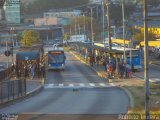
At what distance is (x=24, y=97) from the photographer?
33.2 meters

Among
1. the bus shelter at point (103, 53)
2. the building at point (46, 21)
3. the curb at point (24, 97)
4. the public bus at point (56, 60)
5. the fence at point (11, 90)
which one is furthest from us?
the building at point (46, 21)

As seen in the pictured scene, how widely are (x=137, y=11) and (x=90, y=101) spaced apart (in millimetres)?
151878

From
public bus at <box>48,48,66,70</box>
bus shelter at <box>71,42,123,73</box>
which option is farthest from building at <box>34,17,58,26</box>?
public bus at <box>48,48,66,70</box>

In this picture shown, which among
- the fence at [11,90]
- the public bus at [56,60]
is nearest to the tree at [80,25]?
the public bus at [56,60]

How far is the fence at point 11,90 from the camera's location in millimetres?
29744

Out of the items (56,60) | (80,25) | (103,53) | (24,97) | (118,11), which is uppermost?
(118,11)

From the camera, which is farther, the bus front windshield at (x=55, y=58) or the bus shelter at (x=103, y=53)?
the bus front windshield at (x=55, y=58)

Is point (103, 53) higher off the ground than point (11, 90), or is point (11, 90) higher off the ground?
point (103, 53)

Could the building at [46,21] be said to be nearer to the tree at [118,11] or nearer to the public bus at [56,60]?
the tree at [118,11]

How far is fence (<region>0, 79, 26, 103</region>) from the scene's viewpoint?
2974 cm

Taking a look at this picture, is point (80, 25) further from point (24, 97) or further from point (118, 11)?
point (24, 97)

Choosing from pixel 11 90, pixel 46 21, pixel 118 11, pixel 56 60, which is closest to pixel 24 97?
pixel 11 90

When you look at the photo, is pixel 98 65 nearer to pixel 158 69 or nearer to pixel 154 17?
pixel 158 69

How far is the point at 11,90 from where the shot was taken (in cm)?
3139
